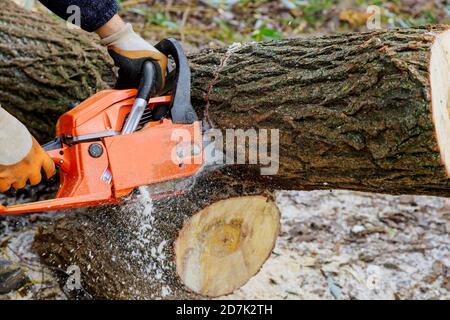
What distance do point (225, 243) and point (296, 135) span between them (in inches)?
28.8

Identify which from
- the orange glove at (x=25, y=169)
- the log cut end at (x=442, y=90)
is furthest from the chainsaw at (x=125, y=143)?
the log cut end at (x=442, y=90)

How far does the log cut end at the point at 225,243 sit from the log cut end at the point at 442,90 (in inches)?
36.5

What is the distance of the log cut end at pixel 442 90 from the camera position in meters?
2.04

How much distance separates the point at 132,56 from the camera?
8.02 ft

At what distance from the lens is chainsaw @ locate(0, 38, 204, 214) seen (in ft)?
7.25

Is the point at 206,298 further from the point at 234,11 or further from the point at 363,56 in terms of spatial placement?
the point at 234,11

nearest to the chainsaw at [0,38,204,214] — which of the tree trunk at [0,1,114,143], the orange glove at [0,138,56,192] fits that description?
the orange glove at [0,138,56,192]

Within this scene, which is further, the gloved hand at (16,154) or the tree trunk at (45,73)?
the tree trunk at (45,73)

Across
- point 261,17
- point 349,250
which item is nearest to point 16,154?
point 349,250

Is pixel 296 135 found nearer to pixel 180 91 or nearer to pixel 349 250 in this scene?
pixel 180 91

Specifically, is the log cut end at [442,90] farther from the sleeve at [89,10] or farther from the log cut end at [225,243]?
the sleeve at [89,10]

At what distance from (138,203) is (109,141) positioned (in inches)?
17.1

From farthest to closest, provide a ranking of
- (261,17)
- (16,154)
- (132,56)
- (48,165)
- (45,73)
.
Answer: (261,17)
(45,73)
(132,56)
(48,165)
(16,154)

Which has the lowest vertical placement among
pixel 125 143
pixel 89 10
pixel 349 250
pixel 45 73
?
pixel 349 250
